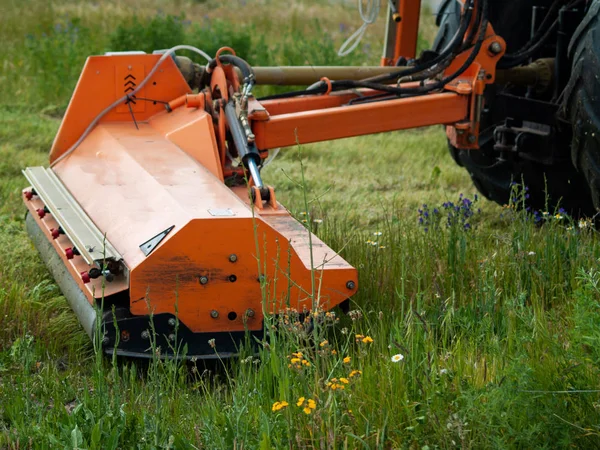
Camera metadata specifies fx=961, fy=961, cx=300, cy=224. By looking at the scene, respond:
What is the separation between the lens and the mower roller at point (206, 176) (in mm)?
3061

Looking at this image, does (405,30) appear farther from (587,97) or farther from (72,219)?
(72,219)

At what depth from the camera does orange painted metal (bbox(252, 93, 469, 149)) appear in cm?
388

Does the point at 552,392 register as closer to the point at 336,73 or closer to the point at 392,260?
the point at 392,260

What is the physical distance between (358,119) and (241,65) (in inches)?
22.6

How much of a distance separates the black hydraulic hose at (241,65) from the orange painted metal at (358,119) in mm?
251

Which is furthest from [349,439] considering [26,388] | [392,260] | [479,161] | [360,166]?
[360,166]

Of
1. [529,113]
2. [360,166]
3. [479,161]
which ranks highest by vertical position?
[529,113]

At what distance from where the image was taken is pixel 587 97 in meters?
3.89

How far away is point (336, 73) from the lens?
4.48 m

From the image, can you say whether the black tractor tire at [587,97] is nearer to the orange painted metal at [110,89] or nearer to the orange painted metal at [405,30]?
the orange painted metal at [405,30]

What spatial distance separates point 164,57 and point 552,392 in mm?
2726

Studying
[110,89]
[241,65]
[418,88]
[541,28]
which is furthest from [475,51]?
[110,89]

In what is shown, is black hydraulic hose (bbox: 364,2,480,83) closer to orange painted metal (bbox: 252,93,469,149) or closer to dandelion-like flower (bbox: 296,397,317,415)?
orange painted metal (bbox: 252,93,469,149)

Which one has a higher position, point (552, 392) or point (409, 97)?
point (409, 97)
